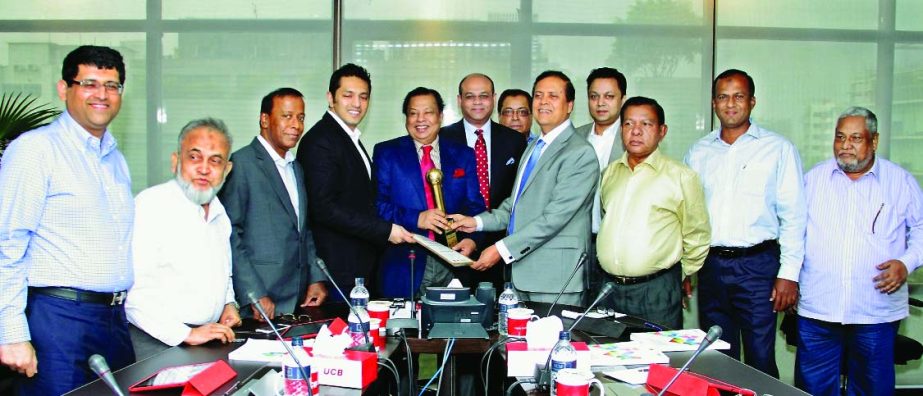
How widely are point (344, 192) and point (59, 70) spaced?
282 cm

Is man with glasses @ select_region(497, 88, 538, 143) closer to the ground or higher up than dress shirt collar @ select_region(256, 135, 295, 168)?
higher up

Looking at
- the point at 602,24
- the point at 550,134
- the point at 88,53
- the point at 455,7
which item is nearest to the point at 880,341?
the point at 550,134

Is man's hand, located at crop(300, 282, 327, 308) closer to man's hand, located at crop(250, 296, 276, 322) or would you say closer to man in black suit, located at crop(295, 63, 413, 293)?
man in black suit, located at crop(295, 63, 413, 293)

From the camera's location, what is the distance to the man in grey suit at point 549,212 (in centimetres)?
370

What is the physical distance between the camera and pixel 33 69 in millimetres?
5270

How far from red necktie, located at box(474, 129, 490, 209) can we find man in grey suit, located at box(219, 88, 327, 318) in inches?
43.3

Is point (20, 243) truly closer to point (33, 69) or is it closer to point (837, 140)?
point (33, 69)

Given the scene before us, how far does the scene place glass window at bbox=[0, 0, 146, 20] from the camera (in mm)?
5258

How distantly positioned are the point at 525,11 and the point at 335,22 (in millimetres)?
1405

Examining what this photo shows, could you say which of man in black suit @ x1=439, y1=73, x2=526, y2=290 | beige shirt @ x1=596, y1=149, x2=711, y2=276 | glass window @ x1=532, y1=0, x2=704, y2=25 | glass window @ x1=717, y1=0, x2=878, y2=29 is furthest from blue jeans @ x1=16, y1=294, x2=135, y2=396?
glass window @ x1=717, y1=0, x2=878, y2=29

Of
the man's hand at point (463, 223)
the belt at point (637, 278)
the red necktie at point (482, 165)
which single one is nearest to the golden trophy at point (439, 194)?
the man's hand at point (463, 223)

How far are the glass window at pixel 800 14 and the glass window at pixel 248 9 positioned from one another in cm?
304

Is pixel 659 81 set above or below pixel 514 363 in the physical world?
A: above

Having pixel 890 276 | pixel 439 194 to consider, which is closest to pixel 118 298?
pixel 439 194
